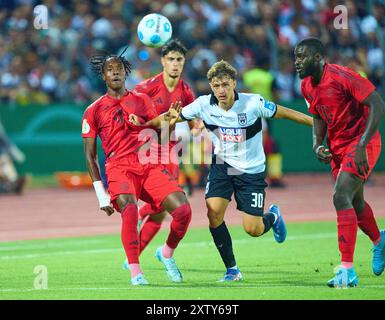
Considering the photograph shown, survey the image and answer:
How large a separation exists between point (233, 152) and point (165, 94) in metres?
1.59

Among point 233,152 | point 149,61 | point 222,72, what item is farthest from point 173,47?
point 149,61

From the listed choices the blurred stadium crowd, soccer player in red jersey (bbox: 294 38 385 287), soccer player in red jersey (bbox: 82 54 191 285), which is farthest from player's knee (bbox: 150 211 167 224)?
the blurred stadium crowd

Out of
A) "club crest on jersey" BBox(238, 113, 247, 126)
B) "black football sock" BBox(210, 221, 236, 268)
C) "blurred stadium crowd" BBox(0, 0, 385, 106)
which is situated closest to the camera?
"black football sock" BBox(210, 221, 236, 268)

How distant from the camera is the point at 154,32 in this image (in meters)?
12.9

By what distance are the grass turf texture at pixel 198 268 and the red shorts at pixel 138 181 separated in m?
0.92

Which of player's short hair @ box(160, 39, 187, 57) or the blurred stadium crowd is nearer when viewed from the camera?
player's short hair @ box(160, 39, 187, 57)

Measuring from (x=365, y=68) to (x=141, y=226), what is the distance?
12057 mm

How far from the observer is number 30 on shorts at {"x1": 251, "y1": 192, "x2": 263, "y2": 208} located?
11336 millimetres

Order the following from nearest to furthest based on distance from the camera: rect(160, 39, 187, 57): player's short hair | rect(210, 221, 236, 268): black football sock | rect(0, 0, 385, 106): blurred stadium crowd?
rect(210, 221, 236, 268): black football sock < rect(160, 39, 187, 57): player's short hair < rect(0, 0, 385, 106): blurred stadium crowd

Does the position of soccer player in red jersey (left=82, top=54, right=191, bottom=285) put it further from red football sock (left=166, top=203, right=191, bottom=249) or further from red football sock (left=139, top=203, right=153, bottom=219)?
red football sock (left=139, top=203, right=153, bottom=219)

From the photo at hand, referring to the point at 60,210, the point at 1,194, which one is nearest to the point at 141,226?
the point at 60,210

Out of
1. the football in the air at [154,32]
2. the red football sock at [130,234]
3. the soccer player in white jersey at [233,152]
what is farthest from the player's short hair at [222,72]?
the football in the air at [154,32]

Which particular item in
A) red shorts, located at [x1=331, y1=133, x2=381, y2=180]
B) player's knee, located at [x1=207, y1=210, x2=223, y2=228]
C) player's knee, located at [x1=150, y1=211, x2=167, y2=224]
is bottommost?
player's knee, located at [x1=150, y1=211, x2=167, y2=224]

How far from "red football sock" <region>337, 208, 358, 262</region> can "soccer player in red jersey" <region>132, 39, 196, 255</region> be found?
104 inches
